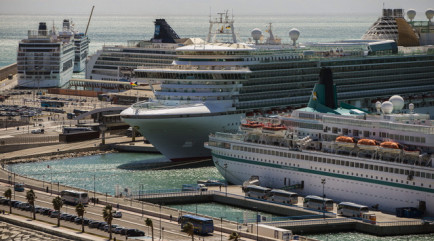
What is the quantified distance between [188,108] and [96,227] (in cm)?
2635

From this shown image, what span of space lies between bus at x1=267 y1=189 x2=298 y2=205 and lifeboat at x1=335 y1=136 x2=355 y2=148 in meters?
4.47

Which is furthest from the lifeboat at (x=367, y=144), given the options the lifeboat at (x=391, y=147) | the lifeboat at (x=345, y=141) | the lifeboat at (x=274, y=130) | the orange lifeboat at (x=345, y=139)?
the lifeboat at (x=274, y=130)

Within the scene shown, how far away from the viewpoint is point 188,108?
89.5 metres

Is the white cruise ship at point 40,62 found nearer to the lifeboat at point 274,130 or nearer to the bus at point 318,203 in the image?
the lifeboat at point 274,130

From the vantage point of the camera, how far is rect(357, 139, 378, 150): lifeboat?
231ft

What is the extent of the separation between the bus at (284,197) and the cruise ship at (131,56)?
81.9m

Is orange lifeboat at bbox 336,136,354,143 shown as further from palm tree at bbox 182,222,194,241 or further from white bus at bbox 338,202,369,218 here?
palm tree at bbox 182,222,194,241

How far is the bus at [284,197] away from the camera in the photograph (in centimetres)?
7138

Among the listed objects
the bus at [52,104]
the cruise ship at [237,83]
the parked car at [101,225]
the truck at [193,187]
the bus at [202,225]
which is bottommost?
the parked car at [101,225]

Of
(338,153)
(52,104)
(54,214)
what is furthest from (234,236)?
(52,104)

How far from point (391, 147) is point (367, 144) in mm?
1917

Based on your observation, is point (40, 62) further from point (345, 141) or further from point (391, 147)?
point (391, 147)

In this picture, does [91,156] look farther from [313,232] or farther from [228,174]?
[313,232]

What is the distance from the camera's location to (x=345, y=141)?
237ft
